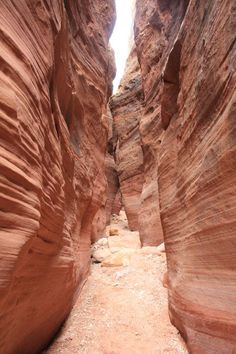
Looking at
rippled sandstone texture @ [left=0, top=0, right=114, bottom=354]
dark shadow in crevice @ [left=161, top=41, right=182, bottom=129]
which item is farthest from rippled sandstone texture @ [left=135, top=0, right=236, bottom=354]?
rippled sandstone texture @ [left=0, top=0, right=114, bottom=354]

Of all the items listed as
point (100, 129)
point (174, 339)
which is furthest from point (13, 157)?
Answer: point (100, 129)

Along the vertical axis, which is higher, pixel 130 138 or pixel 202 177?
pixel 130 138

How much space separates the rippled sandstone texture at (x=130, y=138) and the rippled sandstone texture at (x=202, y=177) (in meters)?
11.1

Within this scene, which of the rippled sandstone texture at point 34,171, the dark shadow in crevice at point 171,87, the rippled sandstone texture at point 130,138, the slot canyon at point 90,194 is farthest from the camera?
the rippled sandstone texture at point 130,138

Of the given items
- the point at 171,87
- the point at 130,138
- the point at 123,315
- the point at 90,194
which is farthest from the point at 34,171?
the point at 130,138

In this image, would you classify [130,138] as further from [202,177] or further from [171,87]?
[202,177]

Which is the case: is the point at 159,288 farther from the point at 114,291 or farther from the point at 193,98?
the point at 193,98

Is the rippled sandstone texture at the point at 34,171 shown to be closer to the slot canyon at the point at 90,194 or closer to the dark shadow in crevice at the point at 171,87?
the slot canyon at the point at 90,194

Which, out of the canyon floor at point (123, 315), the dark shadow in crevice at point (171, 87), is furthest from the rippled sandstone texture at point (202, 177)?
the canyon floor at point (123, 315)

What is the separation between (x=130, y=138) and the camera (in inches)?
738

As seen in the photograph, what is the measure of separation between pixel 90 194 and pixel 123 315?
10.8 feet

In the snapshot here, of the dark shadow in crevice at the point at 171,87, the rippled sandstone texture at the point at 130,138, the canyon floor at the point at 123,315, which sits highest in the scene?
the rippled sandstone texture at the point at 130,138

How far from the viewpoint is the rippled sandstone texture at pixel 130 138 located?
17609 millimetres

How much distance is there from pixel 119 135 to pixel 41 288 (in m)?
17.1
